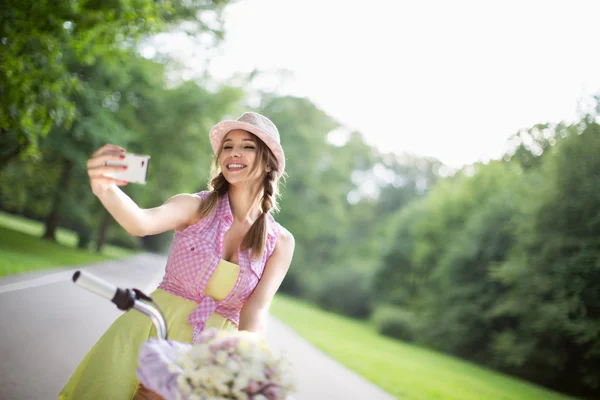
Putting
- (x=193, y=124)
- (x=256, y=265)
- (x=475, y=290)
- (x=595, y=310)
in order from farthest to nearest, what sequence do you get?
1. (x=193, y=124)
2. (x=475, y=290)
3. (x=595, y=310)
4. (x=256, y=265)

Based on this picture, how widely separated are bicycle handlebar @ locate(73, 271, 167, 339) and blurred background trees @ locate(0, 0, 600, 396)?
8.50 metres

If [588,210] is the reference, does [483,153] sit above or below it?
above

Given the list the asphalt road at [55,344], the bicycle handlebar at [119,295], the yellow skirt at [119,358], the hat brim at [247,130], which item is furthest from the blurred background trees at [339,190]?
the bicycle handlebar at [119,295]

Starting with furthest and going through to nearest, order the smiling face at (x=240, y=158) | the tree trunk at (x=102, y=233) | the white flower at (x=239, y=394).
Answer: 1. the tree trunk at (x=102, y=233)
2. the smiling face at (x=240, y=158)
3. the white flower at (x=239, y=394)

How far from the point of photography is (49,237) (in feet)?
92.8

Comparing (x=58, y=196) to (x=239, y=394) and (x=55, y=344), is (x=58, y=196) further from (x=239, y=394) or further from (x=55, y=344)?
A: (x=239, y=394)

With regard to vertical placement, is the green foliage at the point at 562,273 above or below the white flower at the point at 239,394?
above

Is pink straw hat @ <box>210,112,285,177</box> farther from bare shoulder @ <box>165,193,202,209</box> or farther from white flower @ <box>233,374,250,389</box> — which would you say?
white flower @ <box>233,374,250,389</box>

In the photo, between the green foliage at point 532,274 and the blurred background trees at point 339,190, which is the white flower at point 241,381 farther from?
the green foliage at point 532,274

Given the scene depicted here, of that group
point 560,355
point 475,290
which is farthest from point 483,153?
point 560,355

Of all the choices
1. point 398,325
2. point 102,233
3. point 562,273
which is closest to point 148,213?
point 562,273

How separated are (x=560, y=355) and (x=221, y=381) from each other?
16.2 metres

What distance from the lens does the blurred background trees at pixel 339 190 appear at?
A: 11242mm

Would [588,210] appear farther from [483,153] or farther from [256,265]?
[483,153]
